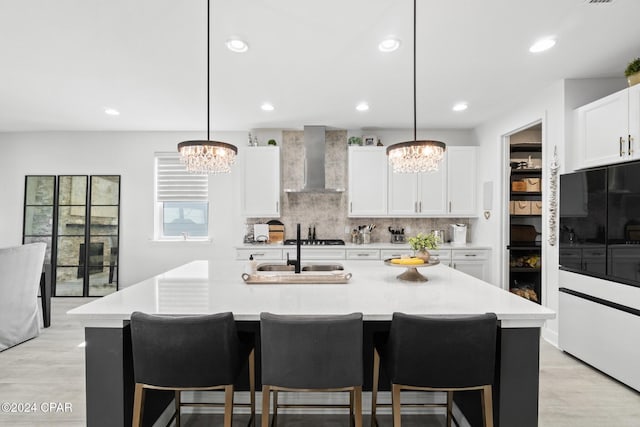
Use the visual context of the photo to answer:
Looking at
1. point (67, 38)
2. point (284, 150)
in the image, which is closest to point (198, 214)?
point (284, 150)

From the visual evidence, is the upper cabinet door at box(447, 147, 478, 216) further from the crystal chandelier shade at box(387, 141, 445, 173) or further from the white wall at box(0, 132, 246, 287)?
the white wall at box(0, 132, 246, 287)

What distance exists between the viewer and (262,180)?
4.78 m

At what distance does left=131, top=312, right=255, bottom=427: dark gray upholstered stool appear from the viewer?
1410 mm

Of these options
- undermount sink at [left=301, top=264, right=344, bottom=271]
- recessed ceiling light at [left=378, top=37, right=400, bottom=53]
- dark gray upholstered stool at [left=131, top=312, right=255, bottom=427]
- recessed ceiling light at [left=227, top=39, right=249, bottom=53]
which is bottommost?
dark gray upholstered stool at [left=131, top=312, right=255, bottom=427]

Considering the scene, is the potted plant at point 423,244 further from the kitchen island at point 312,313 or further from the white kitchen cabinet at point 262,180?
the white kitchen cabinet at point 262,180

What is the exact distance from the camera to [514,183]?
14.3 feet

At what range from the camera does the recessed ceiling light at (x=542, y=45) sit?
250 centimetres

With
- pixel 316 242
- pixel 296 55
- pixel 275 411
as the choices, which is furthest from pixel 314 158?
pixel 275 411

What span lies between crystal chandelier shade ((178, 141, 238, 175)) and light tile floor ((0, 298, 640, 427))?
1.64 metres

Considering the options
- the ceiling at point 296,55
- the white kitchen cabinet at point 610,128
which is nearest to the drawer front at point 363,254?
the ceiling at point 296,55

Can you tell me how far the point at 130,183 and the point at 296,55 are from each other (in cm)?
377

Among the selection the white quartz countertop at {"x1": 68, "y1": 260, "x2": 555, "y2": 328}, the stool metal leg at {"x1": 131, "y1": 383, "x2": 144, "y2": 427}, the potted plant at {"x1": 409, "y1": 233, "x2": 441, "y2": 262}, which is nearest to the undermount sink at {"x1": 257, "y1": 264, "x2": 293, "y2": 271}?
the white quartz countertop at {"x1": 68, "y1": 260, "x2": 555, "y2": 328}

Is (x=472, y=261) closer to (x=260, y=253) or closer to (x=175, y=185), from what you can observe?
(x=260, y=253)

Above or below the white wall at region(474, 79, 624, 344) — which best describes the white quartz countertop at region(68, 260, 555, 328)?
below
